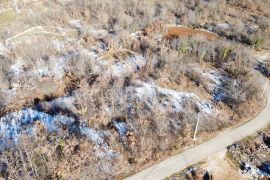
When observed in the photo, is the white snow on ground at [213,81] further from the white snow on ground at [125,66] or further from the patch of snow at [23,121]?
the patch of snow at [23,121]

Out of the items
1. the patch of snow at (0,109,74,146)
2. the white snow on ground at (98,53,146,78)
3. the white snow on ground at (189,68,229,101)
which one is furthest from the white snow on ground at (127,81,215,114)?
the patch of snow at (0,109,74,146)

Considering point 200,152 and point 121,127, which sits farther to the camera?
point 121,127

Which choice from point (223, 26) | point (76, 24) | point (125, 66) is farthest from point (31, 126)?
point (223, 26)

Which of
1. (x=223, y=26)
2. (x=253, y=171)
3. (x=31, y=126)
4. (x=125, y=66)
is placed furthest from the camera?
(x=223, y=26)

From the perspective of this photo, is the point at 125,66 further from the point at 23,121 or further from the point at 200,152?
the point at 200,152

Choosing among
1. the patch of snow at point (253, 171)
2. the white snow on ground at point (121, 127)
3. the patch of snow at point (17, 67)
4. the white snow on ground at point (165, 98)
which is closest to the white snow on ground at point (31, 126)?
the white snow on ground at point (121, 127)
